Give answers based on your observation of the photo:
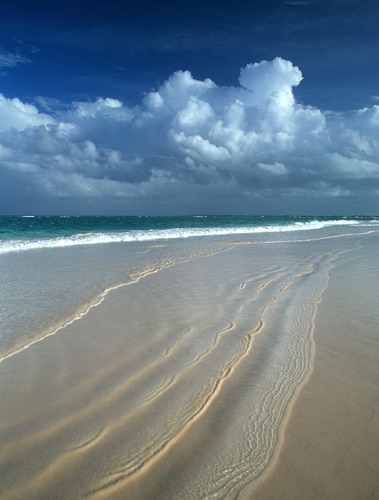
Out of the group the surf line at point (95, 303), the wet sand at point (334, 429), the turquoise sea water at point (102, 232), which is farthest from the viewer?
the turquoise sea water at point (102, 232)

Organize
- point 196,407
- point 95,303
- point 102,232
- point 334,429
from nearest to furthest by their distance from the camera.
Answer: point 334,429 < point 196,407 < point 95,303 < point 102,232

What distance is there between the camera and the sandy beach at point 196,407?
243cm

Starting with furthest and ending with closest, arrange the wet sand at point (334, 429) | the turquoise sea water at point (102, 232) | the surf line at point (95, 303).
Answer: the turquoise sea water at point (102, 232)
the surf line at point (95, 303)
the wet sand at point (334, 429)

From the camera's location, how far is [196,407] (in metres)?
3.28

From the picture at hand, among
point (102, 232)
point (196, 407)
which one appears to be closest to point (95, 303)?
point (196, 407)

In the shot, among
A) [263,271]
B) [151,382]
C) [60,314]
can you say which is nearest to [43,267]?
[60,314]

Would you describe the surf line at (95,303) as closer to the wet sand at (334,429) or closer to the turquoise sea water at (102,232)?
the wet sand at (334,429)

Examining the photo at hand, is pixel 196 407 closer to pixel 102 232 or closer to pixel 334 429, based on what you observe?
pixel 334 429

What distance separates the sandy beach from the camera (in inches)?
95.5

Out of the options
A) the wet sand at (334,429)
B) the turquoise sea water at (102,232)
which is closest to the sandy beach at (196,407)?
the wet sand at (334,429)

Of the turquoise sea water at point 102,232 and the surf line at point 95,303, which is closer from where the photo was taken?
the surf line at point 95,303

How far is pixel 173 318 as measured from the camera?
6.22m

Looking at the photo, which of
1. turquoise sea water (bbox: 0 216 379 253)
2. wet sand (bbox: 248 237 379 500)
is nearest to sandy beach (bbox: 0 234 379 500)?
wet sand (bbox: 248 237 379 500)

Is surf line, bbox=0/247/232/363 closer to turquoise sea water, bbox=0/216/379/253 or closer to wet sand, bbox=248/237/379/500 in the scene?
wet sand, bbox=248/237/379/500
